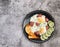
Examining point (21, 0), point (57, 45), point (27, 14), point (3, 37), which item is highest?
point (21, 0)

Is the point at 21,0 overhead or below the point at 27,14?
overhead

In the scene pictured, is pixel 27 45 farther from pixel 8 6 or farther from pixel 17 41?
pixel 8 6

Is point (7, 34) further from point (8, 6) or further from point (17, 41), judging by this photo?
point (8, 6)

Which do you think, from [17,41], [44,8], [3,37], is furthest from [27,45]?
[44,8]

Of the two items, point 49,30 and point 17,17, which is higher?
point 17,17

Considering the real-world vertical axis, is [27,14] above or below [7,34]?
above

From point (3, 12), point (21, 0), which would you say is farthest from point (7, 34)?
point (21, 0)
